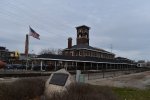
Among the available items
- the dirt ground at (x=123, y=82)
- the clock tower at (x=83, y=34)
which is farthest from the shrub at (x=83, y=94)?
the clock tower at (x=83, y=34)

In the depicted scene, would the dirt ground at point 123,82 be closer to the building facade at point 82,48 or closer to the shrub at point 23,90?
the shrub at point 23,90

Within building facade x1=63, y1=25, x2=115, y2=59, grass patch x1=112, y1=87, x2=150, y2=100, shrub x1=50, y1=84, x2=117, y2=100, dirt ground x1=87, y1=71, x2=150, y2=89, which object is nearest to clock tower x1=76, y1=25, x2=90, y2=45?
building facade x1=63, y1=25, x2=115, y2=59

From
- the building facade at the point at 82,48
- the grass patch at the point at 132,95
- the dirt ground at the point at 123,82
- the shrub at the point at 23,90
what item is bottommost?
the dirt ground at the point at 123,82

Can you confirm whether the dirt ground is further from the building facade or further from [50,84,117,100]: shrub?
the building facade

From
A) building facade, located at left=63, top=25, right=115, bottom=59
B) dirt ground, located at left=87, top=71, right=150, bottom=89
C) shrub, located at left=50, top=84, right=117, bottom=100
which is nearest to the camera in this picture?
shrub, located at left=50, top=84, right=117, bottom=100

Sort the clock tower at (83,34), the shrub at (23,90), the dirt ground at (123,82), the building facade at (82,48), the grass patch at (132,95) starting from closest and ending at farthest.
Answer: the shrub at (23,90) → the grass patch at (132,95) → the dirt ground at (123,82) → the building facade at (82,48) → the clock tower at (83,34)

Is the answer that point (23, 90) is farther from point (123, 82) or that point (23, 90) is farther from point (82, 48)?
point (82, 48)

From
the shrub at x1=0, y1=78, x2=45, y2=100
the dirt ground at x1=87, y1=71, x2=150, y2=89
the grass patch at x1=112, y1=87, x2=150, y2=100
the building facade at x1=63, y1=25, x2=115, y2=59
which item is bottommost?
the dirt ground at x1=87, y1=71, x2=150, y2=89

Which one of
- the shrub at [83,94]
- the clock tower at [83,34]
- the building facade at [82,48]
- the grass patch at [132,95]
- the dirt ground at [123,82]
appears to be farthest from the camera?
the clock tower at [83,34]

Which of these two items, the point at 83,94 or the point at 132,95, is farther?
the point at 132,95

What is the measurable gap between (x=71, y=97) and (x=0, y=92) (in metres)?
3.89

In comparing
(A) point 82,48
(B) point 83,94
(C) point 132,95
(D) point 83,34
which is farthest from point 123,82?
(D) point 83,34

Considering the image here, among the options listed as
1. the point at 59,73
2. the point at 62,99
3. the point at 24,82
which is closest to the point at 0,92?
the point at 24,82

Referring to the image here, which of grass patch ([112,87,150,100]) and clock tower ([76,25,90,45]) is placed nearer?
grass patch ([112,87,150,100])
